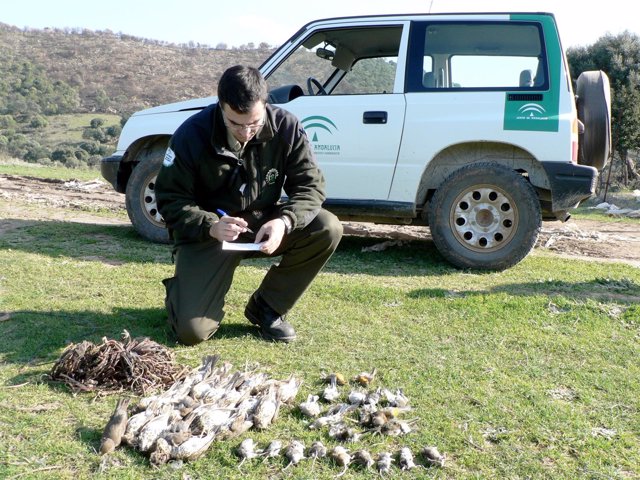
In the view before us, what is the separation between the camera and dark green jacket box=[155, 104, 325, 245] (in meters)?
4.08

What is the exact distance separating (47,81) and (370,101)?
60.9 m

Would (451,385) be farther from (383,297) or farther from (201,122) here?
(201,122)

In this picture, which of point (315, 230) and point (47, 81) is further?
point (47, 81)

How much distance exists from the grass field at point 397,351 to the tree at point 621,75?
11083mm

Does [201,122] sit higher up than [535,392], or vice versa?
[201,122]

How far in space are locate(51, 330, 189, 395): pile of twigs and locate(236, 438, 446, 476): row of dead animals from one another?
796 millimetres

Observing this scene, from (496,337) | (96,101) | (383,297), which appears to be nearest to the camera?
(496,337)

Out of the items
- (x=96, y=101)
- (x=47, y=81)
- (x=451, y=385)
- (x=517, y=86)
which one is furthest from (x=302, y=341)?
(x=47, y=81)

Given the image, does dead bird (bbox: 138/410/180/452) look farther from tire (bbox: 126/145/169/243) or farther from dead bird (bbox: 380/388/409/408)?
tire (bbox: 126/145/169/243)

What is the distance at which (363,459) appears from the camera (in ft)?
9.37

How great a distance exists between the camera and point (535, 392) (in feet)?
11.9

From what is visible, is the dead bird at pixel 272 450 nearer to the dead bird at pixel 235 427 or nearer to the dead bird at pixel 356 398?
the dead bird at pixel 235 427

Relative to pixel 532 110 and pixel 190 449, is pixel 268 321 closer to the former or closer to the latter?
pixel 190 449

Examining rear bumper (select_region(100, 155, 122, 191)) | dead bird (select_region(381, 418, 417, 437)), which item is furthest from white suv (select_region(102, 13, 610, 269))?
dead bird (select_region(381, 418, 417, 437))
